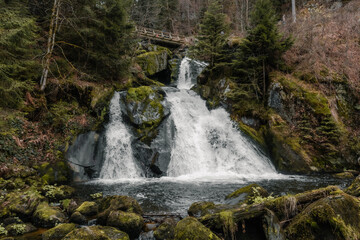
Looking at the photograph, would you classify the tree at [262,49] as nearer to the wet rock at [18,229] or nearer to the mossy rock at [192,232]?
the mossy rock at [192,232]

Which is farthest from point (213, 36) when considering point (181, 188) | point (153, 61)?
point (181, 188)

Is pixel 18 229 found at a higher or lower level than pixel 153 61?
lower

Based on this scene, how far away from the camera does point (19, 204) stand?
5.53 m

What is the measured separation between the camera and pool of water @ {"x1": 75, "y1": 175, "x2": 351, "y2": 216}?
269 inches

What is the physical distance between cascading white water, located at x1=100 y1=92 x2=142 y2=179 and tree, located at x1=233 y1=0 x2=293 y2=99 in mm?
8704

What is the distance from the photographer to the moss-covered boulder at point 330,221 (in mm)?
3111

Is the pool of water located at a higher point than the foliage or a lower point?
lower

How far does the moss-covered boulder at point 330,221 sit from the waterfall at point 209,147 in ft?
24.9

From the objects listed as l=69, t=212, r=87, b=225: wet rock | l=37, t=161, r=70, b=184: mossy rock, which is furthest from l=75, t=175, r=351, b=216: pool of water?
l=69, t=212, r=87, b=225: wet rock

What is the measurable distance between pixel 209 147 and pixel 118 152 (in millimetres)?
5537

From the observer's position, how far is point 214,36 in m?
16.2

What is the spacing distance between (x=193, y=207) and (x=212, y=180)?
165 inches

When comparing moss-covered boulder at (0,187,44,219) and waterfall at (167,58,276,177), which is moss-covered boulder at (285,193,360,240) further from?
waterfall at (167,58,276,177)

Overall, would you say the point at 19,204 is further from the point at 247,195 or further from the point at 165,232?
the point at 247,195
